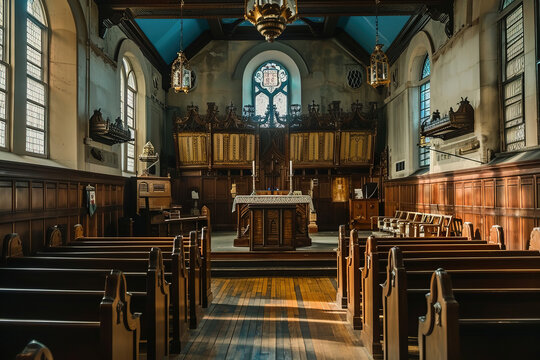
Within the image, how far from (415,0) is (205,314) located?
26.4 ft

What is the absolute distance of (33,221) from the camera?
19.6 ft

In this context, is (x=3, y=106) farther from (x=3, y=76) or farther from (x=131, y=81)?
(x=131, y=81)

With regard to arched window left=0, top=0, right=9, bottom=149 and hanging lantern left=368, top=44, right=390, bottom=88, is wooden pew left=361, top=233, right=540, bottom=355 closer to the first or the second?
hanging lantern left=368, top=44, right=390, bottom=88

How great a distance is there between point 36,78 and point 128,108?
435 cm

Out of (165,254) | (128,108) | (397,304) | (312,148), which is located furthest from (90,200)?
(312,148)

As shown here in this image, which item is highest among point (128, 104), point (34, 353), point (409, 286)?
point (128, 104)

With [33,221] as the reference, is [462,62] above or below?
above

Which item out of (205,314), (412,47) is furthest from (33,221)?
(412,47)

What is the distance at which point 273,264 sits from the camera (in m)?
8.24

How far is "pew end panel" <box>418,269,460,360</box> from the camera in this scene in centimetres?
207

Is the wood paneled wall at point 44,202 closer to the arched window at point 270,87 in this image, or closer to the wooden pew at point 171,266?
the wooden pew at point 171,266

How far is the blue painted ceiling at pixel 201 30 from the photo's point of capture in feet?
40.1

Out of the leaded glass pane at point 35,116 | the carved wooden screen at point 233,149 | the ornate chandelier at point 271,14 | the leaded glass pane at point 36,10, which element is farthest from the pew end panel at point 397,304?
the carved wooden screen at point 233,149

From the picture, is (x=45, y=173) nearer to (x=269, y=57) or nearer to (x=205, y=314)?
(x=205, y=314)
